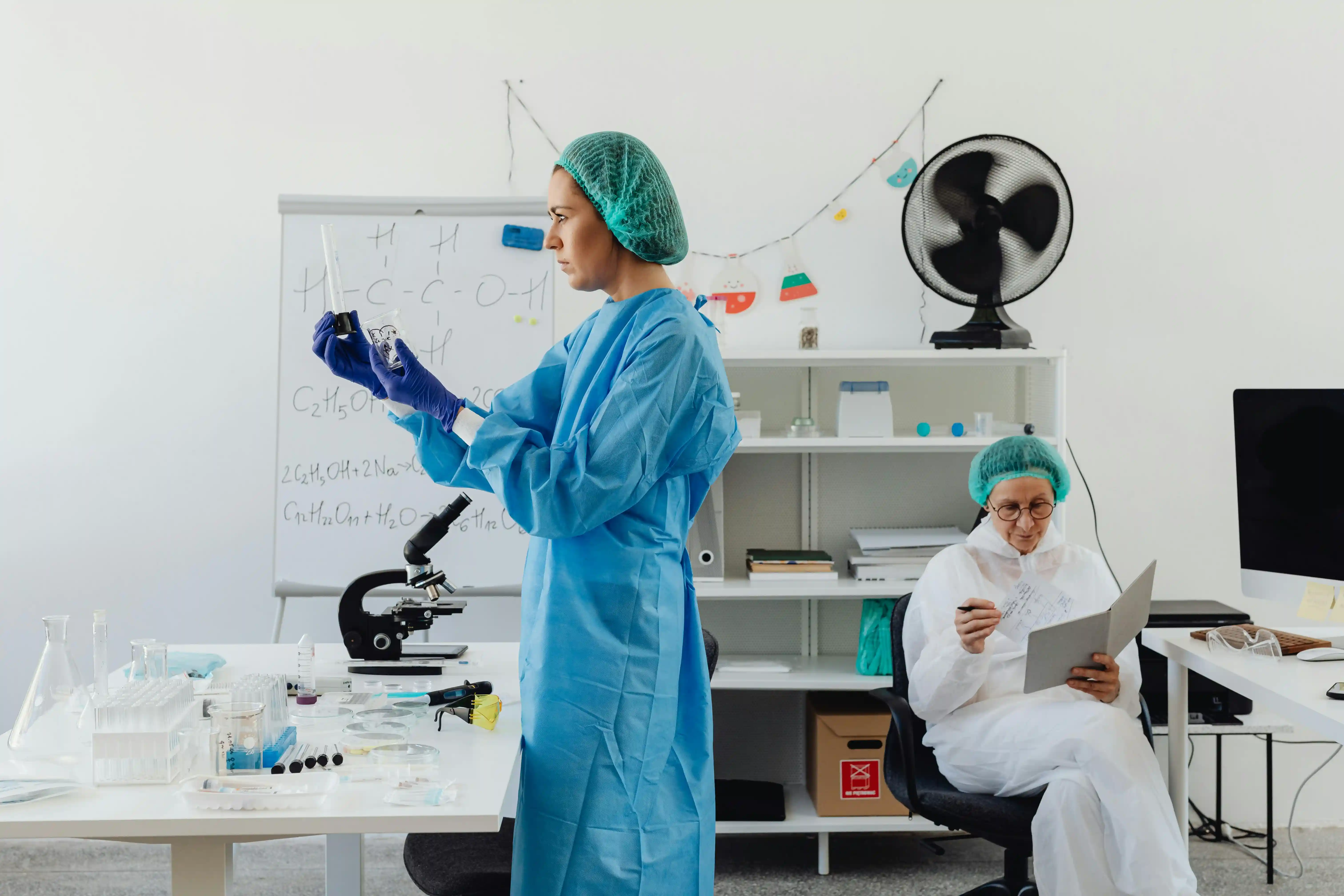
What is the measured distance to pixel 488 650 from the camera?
2223 mm

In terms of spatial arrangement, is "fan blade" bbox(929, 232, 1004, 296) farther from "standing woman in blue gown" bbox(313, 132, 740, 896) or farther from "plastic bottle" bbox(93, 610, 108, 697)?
"plastic bottle" bbox(93, 610, 108, 697)

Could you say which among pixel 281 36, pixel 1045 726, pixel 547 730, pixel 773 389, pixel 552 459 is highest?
pixel 281 36

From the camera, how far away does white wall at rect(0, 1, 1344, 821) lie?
10.0 feet

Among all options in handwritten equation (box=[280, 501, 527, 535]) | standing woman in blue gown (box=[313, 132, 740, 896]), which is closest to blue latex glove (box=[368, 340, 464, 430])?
standing woman in blue gown (box=[313, 132, 740, 896])

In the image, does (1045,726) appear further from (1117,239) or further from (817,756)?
(1117,239)

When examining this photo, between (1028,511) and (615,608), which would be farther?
(1028,511)

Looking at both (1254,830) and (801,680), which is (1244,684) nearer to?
(801,680)

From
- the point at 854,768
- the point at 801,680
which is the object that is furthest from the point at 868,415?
the point at 854,768

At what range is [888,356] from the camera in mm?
2789

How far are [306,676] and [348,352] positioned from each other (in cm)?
57

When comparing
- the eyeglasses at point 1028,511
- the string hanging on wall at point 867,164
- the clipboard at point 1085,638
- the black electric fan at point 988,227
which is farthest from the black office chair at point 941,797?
the string hanging on wall at point 867,164

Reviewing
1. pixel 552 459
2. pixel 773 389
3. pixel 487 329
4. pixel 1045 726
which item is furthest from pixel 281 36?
pixel 1045 726

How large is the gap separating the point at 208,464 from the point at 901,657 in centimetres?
202

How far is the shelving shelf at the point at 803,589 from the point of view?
278cm
